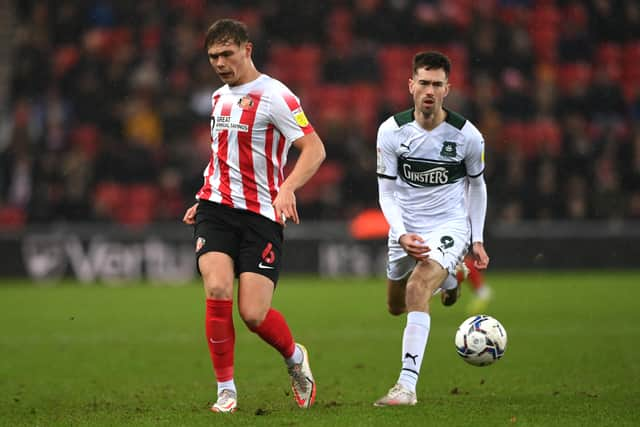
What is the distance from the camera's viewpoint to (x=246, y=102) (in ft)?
20.1

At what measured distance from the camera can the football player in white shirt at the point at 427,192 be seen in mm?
6512

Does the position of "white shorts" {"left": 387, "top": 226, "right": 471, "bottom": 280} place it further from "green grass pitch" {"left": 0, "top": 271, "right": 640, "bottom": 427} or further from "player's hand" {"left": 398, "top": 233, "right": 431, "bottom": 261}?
"green grass pitch" {"left": 0, "top": 271, "right": 640, "bottom": 427}

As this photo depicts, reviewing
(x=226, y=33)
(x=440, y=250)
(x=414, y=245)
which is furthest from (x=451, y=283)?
(x=226, y=33)

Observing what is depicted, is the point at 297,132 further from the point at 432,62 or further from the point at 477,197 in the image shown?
the point at 477,197

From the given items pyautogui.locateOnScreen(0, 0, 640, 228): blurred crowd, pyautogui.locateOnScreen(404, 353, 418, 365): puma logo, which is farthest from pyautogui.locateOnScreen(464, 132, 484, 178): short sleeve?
pyautogui.locateOnScreen(0, 0, 640, 228): blurred crowd

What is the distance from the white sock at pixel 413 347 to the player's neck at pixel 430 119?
3.94ft

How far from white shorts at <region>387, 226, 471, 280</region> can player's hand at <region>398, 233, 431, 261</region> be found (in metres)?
0.11

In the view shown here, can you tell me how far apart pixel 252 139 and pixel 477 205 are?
167cm

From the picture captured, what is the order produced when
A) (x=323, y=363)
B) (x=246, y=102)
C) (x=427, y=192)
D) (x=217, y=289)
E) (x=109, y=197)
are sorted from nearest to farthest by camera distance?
1. (x=217, y=289)
2. (x=246, y=102)
3. (x=427, y=192)
4. (x=323, y=363)
5. (x=109, y=197)

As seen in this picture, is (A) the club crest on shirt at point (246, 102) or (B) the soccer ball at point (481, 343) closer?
(A) the club crest on shirt at point (246, 102)

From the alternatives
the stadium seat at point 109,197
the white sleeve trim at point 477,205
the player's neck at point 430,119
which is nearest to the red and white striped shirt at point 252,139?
the player's neck at point 430,119

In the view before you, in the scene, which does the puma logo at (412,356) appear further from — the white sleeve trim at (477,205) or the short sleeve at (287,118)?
the short sleeve at (287,118)

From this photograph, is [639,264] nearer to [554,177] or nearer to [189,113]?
[554,177]

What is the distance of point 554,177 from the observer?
1806 centimetres
